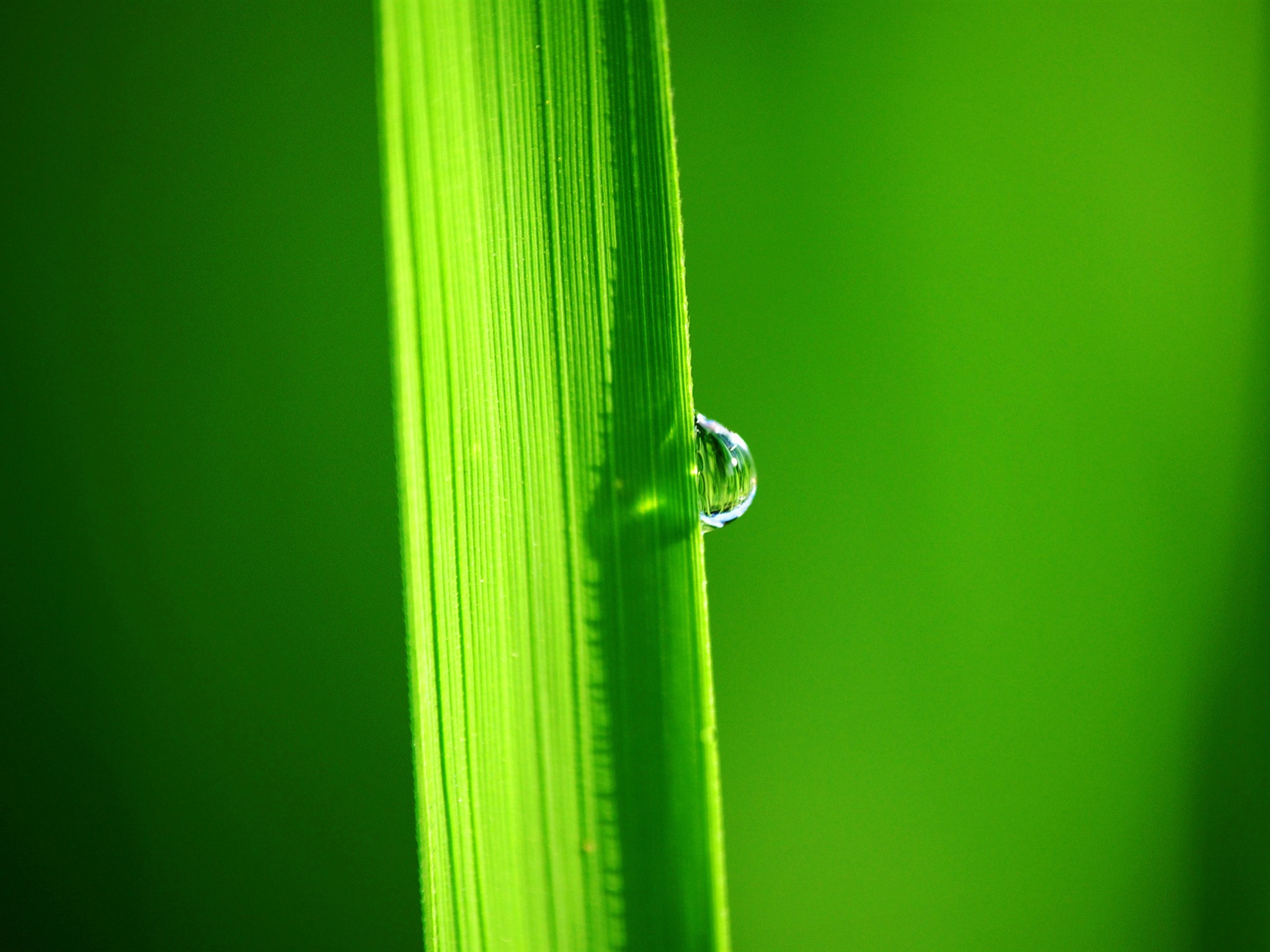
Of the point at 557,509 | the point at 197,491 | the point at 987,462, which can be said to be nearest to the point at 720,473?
the point at 557,509

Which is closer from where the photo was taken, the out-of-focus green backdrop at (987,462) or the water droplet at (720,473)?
the water droplet at (720,473)

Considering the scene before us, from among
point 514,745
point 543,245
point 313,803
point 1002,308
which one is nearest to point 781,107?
point 1002,308

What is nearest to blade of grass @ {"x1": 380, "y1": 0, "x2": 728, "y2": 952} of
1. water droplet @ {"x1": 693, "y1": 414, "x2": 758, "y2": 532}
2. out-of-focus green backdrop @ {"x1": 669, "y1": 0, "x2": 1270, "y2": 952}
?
water droplet @ {"x1": 693, "y1": 414, "x2": 758, "y2": 532}

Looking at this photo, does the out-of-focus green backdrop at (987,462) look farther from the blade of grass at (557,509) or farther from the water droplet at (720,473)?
the blade of grass at (557,509)

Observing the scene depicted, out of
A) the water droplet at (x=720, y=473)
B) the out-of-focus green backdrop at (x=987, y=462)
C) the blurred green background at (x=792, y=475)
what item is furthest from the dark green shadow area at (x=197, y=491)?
the water droplet at (x=720, y=473)

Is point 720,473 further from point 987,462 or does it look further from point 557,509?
point 987,462

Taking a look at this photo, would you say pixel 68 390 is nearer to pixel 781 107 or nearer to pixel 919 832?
pixel 781 107

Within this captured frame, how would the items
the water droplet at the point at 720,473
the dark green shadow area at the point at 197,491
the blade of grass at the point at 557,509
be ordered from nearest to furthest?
the blade of grass at the point at 557,509 → the water droplet at the point at 720,473 → the dark green shadow area at the point at 197,491
